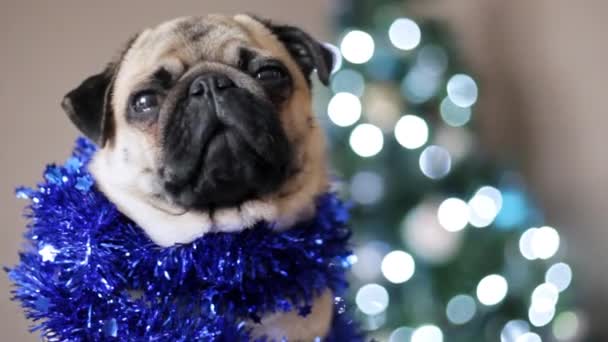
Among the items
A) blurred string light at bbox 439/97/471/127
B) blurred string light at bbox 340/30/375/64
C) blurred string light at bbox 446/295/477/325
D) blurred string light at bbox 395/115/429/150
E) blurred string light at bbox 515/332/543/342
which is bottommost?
blurred string light at bbox 515/332/543/342

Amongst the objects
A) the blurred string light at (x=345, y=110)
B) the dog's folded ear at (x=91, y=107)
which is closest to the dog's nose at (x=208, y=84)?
the dog's folded ear at (x=91, y=107)

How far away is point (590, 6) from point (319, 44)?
192cm

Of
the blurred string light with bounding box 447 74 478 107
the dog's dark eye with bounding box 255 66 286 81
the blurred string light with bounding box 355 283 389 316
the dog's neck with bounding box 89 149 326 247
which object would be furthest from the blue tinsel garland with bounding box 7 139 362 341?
the blurred string light with bounding box 447 74 478 107

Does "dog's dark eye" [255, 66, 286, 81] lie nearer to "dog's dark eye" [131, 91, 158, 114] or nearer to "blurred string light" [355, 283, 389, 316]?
"dog's dark eye" [131, 91, 158, 114]

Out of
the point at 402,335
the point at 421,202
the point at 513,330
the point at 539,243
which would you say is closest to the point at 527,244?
the point at 539,243

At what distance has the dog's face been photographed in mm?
1156

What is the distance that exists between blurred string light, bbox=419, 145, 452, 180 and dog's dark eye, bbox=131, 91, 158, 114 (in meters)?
1.25

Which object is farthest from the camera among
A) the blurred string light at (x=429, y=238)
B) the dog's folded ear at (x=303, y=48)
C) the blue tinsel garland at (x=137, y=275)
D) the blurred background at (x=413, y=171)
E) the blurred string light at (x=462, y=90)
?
the blurred string light at (x=462, y=90)

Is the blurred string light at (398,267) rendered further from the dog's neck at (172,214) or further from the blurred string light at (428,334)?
the dog's neck at (172,214)

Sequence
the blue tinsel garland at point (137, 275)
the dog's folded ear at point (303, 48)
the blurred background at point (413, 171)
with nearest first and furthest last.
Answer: the blue tinsel garland at point (137, 275) → the dog's folded ear at point (303, 48) → the blurred background at point (413, 171)

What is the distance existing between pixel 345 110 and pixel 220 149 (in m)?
1.20

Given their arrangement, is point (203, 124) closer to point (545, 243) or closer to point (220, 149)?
point (220, 149)

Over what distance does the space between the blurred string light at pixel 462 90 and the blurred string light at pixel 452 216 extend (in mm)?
336

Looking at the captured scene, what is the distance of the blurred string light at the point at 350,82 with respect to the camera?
2324mm
